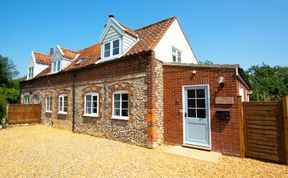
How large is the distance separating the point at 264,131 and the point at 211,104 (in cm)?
206

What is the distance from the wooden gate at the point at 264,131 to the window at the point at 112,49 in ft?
25.4

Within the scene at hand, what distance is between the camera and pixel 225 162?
567 centimetres

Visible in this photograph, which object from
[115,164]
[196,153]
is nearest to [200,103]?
[196,153]

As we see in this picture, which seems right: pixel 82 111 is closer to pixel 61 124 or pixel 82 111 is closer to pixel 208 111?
pixel 61 124

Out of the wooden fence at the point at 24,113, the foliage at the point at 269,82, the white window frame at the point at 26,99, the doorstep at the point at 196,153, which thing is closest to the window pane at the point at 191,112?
the doorstep at the point at 196,153

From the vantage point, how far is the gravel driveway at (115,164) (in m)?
4.84

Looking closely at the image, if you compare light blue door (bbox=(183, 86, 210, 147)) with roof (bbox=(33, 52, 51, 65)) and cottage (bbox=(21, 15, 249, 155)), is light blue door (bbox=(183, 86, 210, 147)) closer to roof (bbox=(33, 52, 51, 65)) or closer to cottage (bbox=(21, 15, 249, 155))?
cottage (bbox=(21, 15, 249, 155))

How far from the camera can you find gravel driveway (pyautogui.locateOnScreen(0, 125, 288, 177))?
15.9 ft

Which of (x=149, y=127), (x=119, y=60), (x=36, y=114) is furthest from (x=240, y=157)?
(x=36, y=114)

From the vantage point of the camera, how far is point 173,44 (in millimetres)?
10570

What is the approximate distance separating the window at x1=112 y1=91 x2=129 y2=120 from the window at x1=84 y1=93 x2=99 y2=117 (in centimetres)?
154

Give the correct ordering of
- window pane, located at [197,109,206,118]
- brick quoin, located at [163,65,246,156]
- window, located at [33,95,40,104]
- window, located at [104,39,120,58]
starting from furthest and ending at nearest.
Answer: window, located at [33,95,40,104] < window, located at [104,39,120,58] < window pane, located at [197,109,206,118] < brick quoin, located at [163,65,246,156]

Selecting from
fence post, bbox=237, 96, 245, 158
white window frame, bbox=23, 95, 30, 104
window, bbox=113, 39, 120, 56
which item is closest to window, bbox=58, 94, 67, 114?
window, bbox=113, 39, 120, 56

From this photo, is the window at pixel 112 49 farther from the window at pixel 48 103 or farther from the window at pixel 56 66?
the window at pixel 48 103
